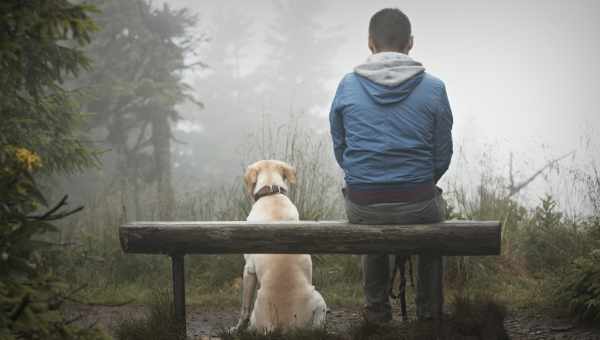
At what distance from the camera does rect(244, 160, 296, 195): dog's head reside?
400 centimetres

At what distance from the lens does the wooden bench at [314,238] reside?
3043 mm

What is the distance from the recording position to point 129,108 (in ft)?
53.5

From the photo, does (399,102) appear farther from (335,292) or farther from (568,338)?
(335,292)

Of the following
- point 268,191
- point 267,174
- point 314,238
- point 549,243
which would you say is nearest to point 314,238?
point 314,238

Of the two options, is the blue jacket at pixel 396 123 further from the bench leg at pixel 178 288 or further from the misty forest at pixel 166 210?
the bench leg at pixel 178 288

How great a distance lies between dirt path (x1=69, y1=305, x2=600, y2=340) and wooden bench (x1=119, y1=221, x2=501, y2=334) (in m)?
0.61

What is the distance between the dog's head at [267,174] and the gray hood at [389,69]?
3.74ft

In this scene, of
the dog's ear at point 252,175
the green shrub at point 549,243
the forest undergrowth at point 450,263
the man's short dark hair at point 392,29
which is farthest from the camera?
the green shrub at point 549,243

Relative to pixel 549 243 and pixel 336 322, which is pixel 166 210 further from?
pixel 549 243

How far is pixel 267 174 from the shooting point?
13.2ft

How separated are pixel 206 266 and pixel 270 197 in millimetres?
2266

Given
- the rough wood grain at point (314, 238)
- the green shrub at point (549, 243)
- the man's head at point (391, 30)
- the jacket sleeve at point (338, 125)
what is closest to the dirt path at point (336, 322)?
the rough wood grain at point (314, 238)

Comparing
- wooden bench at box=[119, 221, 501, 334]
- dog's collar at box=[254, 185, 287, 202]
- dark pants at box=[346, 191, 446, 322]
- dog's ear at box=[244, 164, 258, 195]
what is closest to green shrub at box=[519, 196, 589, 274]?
dark pants at box=[346, 191, 446, 322]

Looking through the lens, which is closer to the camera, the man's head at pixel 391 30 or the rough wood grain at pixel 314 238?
the rough wood grain at pixel 314 238
